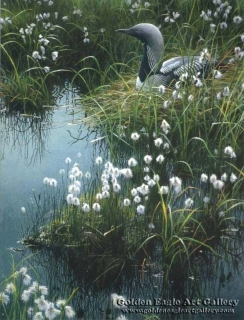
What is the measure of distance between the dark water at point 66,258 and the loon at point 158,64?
0.78 feet

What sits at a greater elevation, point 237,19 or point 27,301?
point 237,19

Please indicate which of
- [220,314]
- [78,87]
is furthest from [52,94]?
[220,314]

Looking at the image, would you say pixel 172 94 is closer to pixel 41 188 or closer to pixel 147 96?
pixel 147 96

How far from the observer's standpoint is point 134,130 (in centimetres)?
284

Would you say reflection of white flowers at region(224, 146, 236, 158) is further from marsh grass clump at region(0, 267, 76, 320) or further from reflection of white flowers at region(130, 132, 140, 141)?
marsh grass clump at region(0, 267, 76, 320)

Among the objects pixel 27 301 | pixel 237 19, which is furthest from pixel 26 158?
pixel 237 19

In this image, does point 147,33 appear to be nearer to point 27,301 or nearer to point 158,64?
point 158,64

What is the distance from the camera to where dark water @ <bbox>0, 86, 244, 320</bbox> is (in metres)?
2.73

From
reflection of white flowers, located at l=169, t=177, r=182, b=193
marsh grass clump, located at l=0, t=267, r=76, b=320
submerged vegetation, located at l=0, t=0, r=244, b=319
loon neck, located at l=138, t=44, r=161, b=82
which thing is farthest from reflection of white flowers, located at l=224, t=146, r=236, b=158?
marsh grass clump, located at l=0, t=267, r=76, b=320

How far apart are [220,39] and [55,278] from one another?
0.88 m

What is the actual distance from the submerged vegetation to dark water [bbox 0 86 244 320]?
0.09 ft

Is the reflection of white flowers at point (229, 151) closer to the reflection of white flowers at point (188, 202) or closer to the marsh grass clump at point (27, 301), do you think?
the reflection of white flowers at point (188, 202)

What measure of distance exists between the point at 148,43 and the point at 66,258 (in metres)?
0.70

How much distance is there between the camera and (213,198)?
276cm
